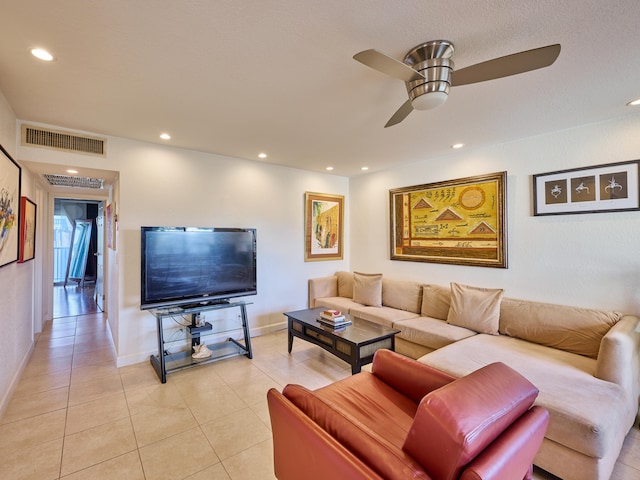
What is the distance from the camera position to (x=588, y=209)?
2.84 metres

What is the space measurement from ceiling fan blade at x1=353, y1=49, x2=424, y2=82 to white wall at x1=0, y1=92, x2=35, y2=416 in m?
2.71

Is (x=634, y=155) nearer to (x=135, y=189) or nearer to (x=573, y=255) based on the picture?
(x=573, y=255)

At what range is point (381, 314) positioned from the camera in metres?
3.81

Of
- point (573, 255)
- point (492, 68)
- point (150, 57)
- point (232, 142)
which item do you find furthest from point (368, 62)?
point (573, 255)

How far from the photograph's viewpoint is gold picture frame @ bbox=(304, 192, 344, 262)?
4801 mm

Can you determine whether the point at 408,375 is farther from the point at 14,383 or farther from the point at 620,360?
the point at 14,383

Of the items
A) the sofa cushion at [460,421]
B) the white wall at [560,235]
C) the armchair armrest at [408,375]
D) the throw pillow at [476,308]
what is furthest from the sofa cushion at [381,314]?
the sofa cushion at [460,421]

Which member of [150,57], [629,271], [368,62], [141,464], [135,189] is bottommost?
[141,464]

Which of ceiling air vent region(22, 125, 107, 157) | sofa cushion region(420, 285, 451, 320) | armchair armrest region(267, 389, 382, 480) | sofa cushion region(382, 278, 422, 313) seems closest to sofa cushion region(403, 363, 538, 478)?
armchair armrest region(267, 389, 382, 480)

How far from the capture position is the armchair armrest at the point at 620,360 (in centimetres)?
201

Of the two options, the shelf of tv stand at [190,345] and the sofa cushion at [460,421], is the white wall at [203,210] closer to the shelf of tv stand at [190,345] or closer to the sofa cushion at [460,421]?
the shelf of tv stand at [190,345]

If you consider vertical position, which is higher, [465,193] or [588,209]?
[465,193]

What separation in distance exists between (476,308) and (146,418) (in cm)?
324

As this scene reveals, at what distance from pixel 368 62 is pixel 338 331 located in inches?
94.4
